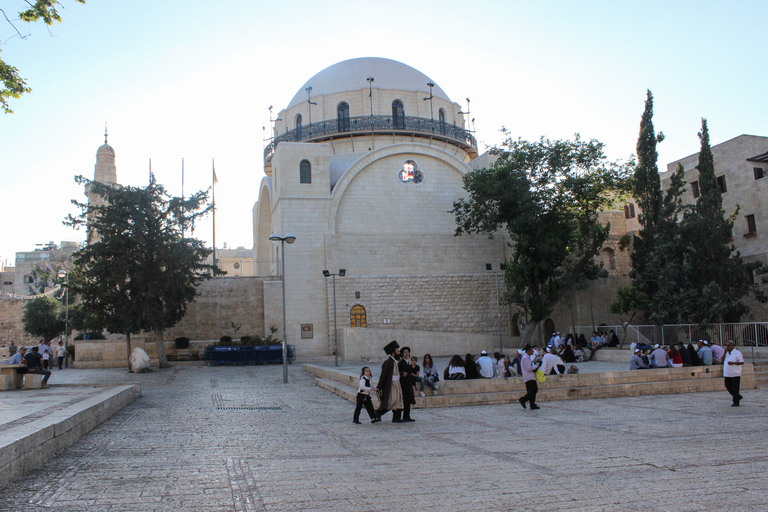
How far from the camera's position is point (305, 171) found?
25516 millimetres

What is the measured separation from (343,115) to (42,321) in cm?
1916

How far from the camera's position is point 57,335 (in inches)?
1278

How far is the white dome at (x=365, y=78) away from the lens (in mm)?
29188

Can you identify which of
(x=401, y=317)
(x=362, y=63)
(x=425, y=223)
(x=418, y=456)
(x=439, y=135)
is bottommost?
(x=418, y=456)

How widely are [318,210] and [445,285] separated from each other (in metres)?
6.31

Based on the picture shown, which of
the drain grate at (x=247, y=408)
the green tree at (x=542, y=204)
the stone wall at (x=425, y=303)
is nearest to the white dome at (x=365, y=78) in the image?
the green tree at (x=542, y=204)

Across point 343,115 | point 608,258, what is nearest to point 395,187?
point 343,115

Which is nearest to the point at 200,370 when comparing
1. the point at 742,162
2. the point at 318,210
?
the point at 318,210

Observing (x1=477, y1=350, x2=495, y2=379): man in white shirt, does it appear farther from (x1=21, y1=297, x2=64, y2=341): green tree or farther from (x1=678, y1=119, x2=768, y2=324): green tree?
(x1=21, y1=297, x2=64, y2=341): green tree

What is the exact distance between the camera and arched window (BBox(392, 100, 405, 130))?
28.5 metres

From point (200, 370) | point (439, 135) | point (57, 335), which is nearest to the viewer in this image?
point (200, 370)

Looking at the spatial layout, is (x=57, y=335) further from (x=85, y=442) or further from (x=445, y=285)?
(x=85, y=442)

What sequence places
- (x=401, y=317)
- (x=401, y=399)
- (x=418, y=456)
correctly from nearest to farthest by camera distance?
(x=418, y=456) → (x=401, y=399) → (x=401, y=317)

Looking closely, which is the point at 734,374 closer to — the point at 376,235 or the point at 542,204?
the point at 542,204
